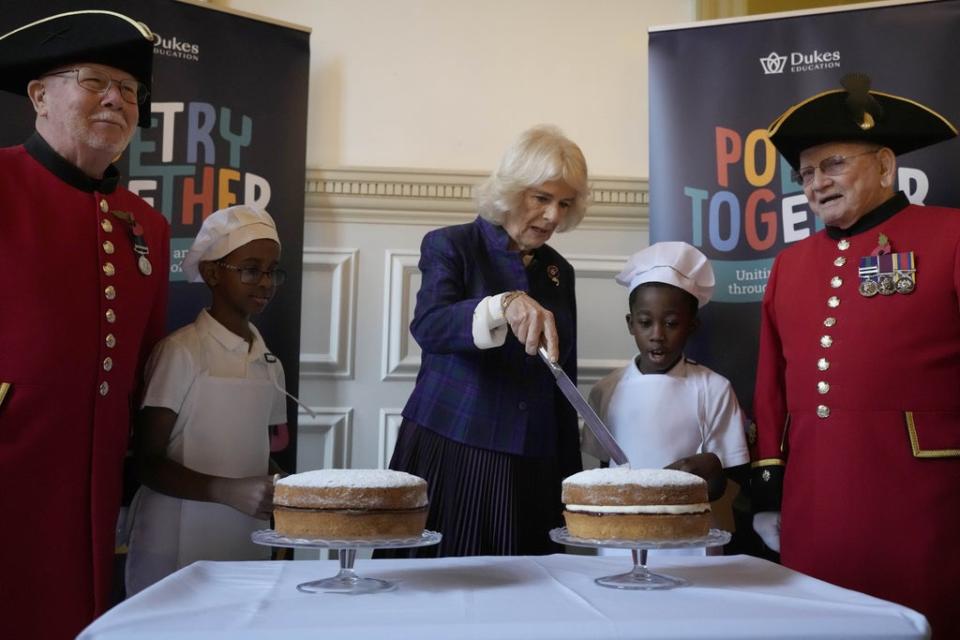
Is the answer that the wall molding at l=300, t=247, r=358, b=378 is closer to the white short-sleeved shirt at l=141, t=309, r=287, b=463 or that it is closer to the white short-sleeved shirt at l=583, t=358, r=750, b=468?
the white short-sleeved shirt at l=141, t=309, r=287, b=463

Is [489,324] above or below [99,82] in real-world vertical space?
below

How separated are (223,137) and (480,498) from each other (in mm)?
1591

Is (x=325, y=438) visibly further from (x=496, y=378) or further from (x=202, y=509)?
(x=496, y=378)

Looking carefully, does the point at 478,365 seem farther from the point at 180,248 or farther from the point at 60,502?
the point at 180,248

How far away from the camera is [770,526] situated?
242 cm

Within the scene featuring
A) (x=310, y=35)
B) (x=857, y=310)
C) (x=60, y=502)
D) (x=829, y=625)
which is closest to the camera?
(x=829, y=625)

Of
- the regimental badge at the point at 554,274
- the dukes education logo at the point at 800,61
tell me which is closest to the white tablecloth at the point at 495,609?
the regimental badge at the point at 554,274

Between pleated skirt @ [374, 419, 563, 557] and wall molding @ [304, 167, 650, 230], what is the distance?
1219 mm

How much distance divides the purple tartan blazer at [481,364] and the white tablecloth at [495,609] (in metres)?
0.73

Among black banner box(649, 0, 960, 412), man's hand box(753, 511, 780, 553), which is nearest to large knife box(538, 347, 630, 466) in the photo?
man's hand box(753, 511, 780, 553)

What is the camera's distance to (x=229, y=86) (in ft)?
10.5

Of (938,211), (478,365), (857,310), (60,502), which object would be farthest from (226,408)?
(938,211)

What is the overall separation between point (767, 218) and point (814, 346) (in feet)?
3.10

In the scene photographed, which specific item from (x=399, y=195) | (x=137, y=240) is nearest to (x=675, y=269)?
(x=399, y=195)
